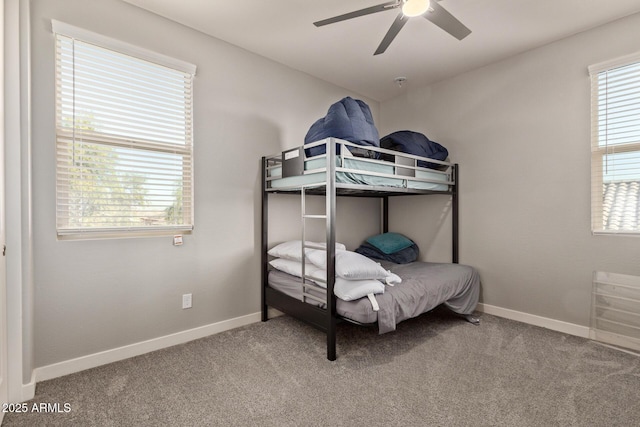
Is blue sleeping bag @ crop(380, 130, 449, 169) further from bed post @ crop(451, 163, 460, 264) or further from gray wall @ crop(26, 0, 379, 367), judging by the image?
gray wall @ crop(26, 0, 379, 367)

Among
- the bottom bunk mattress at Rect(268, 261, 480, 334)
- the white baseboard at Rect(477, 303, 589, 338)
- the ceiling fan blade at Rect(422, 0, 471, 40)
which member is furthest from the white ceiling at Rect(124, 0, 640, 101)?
the white baseboard at Rect(477, 303, 589, 338)

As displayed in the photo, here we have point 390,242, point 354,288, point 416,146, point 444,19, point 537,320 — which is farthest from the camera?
point 390,242

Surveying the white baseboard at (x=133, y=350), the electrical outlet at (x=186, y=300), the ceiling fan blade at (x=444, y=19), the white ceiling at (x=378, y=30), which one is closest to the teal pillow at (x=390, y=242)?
the white baseboard at (x=133, y=350)

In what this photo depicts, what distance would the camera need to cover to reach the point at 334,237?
2229 millimetres

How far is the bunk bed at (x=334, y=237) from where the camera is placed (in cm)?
218

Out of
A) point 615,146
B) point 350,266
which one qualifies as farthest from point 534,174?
point 350,266

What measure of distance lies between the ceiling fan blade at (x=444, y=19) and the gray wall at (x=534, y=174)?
1.31m

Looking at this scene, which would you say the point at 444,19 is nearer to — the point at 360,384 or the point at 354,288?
the point at 354,288

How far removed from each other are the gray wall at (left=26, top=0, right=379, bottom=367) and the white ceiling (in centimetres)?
20

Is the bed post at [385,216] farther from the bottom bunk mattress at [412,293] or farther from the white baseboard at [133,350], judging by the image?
the white baseboard at [133,350]

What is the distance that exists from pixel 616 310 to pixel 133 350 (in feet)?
11.8

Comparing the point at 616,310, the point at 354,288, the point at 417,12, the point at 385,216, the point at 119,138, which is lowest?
the point at 616,310

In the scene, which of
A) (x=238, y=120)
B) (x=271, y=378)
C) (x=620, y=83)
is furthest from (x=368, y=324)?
(x=620, y=83)

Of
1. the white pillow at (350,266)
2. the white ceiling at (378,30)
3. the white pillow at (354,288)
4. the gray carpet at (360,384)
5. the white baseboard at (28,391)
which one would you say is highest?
the white ceiling at (378,30)
